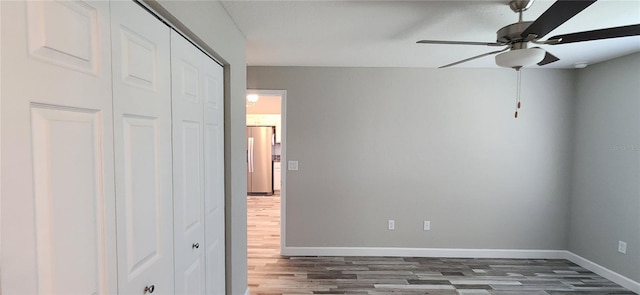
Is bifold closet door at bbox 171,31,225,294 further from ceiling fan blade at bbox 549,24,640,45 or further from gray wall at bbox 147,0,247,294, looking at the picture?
ceiling fan blade at bbox 549,24,640,45

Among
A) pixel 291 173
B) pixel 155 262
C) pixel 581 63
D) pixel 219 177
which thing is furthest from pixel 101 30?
pixel 581 63

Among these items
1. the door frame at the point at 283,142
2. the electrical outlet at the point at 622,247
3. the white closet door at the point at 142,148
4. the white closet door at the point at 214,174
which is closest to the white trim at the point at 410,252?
the door frame at the point at 283,142

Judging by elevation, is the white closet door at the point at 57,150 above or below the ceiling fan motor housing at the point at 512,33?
below

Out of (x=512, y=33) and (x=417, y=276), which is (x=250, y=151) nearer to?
(x=417, y=276)

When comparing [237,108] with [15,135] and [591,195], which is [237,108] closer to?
[15,135]

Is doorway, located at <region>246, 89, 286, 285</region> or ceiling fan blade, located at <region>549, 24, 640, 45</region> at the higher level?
ceiling fan blade, located at <region>549, 24, 640, 45</region>

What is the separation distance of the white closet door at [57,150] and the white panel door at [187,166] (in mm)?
397

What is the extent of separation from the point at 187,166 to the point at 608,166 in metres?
3.99

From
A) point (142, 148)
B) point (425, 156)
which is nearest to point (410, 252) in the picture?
point (425, 156)

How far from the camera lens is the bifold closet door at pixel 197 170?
1.26 meters

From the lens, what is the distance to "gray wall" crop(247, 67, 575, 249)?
315 cm

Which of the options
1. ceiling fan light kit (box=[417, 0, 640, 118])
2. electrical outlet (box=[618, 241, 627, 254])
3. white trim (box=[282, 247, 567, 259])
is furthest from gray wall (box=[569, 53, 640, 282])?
ceiling fan light kit (box=[417, 0, 640, 118])

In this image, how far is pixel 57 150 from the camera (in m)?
0.66

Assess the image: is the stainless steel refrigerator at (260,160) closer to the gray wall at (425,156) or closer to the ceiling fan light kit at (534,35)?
the gray wall at (425,156)
